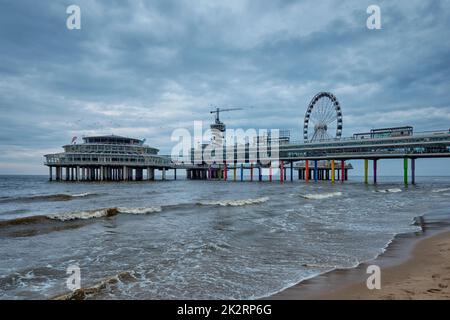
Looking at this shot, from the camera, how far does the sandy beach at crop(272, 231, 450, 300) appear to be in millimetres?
5535

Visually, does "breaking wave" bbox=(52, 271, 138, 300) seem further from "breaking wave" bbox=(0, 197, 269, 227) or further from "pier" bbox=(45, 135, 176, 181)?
"pier" bbox=(45, 135, 176, 181)

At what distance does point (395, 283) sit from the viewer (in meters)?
6.25

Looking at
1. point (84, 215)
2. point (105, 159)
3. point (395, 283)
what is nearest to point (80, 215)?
point (84, 215)

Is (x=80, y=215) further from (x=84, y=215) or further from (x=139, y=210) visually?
(x=139, y=210)

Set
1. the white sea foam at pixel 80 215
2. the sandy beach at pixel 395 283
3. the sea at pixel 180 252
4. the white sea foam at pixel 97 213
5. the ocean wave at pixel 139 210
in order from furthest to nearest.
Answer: the ocean wave at pixel 139 210 < the white sea foam at pixel 97 213 < the white sea foam at pixel 80 215 < the sea at pixel 180 252 < the sandy beach at pixel 395 283

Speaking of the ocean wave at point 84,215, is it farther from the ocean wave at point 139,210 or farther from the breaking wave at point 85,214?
the ocean wave at point 139,210

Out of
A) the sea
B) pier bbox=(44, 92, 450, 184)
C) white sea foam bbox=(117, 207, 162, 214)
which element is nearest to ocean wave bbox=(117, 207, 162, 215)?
white sea foam bbox=(117, 207, 162, 214)

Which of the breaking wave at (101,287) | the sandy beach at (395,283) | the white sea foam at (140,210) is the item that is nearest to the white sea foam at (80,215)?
the white sea foam at (140,210)

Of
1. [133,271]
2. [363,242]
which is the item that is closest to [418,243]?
[363,242]

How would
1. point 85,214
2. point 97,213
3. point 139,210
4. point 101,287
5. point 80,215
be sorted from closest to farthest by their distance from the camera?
point 101,287 < point 80,215 < point 85,214 < point 97,213 < point 139,210

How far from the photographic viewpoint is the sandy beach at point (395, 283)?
554cm

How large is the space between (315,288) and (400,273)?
7.97 ft
